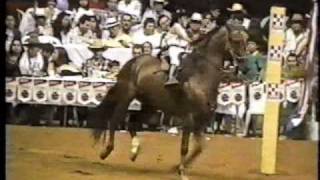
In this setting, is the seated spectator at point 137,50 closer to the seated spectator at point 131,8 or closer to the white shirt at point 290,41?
the seated spectator at point 131,8

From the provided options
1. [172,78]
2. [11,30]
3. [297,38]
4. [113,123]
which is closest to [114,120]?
[113,123]

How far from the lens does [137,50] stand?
1.37 m

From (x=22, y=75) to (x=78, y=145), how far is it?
149 mm

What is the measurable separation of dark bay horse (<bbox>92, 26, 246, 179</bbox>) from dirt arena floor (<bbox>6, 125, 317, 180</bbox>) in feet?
0.09

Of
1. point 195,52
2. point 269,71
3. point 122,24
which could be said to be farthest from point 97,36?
point 269,71

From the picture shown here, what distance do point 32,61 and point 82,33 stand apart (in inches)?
3.8

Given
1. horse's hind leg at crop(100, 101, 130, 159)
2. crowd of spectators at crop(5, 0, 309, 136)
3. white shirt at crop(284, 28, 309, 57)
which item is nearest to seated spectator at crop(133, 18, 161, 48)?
crowd of spectators at crop(5, 0, 309, 136)

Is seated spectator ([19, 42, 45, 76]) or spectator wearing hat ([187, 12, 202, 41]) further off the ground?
spectator wearing hat ([187, 12, 202, 41])

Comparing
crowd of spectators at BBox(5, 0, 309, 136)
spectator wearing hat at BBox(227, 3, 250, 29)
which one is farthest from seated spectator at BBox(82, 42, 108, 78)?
spectator wearing hat at BBox(227, 3, 250, 29)

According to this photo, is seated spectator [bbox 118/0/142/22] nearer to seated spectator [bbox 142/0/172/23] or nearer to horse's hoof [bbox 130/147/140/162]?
seated spectator [bbox 142/0/172/23]

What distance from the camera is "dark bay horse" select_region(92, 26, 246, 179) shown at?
1367mm

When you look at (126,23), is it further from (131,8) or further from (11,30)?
(11,30)

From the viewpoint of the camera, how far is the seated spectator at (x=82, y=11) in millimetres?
1364

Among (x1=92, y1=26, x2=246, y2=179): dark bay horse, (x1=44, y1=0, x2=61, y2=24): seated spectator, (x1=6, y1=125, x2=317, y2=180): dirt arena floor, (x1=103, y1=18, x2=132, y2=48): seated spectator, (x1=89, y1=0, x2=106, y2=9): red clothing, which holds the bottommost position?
(x1=6, y1=125, x2=317, y2=180): dirt arena floor
